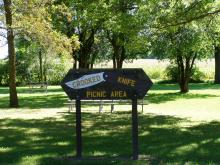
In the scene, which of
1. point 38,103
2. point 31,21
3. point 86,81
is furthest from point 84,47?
point 86,81

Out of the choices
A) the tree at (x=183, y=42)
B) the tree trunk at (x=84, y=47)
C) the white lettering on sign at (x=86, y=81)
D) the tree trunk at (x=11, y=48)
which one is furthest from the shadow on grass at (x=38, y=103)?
the white lettering on sign at (x=86, y=81)

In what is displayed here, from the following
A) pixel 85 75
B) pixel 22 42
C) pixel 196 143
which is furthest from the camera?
pixel 22 42

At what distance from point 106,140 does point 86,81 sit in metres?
2.81

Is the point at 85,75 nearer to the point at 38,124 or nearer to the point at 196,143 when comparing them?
the point at 196,143

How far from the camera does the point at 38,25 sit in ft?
63.1

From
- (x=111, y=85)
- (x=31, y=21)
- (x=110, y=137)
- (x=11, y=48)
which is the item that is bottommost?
(x=110, y=137)

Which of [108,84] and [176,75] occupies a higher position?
[108,84]

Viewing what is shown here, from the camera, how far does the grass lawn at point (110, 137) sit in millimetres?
9398

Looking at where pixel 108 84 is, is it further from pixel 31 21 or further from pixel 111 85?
pixel 31 21

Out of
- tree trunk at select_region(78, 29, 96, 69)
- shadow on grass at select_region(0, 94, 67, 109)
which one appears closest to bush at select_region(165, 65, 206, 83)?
tree trunk at select_region(78, 29, 96, 69)

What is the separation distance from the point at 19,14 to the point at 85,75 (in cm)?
1129

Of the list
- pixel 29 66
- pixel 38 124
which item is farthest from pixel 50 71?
pixel 38 124

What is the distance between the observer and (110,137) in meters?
12.3

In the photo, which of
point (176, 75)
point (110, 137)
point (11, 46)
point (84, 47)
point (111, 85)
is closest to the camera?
point (111, 85)
